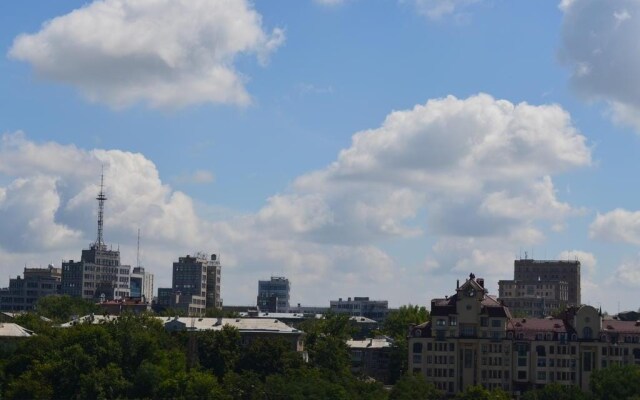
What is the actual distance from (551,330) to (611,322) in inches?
380

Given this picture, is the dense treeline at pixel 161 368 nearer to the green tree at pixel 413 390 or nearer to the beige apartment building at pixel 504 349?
the green tree at pixel 413 390

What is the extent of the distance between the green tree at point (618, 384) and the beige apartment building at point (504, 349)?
18.7 m

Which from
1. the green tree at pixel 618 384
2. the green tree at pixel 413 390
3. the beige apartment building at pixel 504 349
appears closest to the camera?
the green tree at pixel 618 384

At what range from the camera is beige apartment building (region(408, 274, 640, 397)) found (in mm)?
158875

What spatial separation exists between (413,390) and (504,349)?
23582mm

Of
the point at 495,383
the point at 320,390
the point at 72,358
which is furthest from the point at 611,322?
the point at 72,358

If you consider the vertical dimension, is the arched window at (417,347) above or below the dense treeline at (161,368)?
above

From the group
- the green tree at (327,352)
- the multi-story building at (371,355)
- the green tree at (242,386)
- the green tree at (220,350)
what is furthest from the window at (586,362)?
the green tree at (220,350)

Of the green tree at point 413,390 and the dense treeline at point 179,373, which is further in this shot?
the green tree at point 413,390

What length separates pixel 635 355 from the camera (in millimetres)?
160125

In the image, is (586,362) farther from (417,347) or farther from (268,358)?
(268,358)

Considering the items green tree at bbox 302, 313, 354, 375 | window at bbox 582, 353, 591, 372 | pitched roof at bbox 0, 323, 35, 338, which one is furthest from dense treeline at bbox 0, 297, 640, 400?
window at bbox 582, 353, 591, 372

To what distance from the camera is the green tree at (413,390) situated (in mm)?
137250

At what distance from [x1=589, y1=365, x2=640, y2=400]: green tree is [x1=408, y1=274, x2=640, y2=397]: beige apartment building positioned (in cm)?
1870
